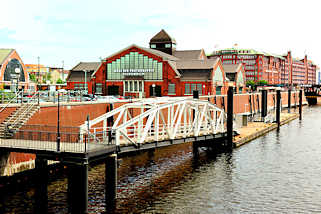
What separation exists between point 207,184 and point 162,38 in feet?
288

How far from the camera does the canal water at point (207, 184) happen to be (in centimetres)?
2517

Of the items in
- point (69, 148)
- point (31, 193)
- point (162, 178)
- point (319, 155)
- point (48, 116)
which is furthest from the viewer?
point (319, 155)

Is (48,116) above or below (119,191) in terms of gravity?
above

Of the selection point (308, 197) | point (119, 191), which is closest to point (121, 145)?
point (119, 191)

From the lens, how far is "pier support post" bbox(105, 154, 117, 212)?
2456cm

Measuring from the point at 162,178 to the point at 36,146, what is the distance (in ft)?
38.4

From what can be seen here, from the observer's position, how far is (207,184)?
100 feet

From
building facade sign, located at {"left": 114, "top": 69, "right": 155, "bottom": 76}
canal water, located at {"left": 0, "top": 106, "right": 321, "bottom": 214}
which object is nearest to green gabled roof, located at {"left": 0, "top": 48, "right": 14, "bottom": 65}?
building facade sign, located at {"left": 114, "top": 69, "right": 155, "bottom": 76}

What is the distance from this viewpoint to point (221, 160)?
3931 cm

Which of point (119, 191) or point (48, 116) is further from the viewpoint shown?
point (48, 116)

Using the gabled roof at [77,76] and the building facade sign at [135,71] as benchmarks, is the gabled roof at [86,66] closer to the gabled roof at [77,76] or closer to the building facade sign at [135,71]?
the gabled roof at [77,76]

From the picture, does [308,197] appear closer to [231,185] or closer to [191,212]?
[231,185]

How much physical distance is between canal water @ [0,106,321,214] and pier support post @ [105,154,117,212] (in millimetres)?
543

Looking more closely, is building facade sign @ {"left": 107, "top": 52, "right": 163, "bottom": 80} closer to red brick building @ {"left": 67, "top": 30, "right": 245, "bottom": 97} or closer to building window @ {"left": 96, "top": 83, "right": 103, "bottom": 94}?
red brick building @ {"left": 67, "top": 30, "right": 245, "bottom": 97}
